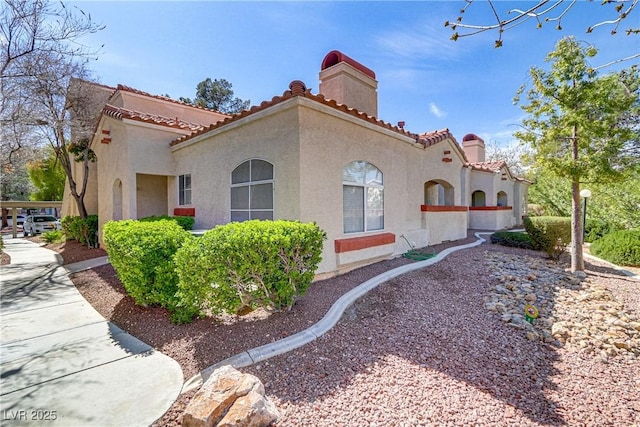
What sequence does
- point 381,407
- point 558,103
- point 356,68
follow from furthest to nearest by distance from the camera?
point 356,68 < point 558,103 < point 381,407

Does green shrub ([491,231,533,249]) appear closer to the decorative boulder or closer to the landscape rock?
the landscape rock

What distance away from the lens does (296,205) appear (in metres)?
7.20

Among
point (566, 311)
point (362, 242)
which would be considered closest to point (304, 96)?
Result: point (362, 242)

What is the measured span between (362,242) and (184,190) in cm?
810

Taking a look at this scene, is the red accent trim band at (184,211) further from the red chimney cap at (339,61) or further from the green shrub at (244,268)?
the red chimney cap at (339,61)

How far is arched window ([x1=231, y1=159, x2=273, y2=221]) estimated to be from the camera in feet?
26.9

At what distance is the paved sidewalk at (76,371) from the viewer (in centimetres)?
336

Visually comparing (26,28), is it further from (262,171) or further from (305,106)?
(305,106)

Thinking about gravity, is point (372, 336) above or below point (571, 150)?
below

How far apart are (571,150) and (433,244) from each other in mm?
5979

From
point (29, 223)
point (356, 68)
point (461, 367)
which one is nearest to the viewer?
point (461, 367)

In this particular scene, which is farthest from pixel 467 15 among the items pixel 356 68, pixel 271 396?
pixel 356 68

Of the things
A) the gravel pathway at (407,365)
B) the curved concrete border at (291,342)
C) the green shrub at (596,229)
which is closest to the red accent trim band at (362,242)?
the curved concrete border at (291,342)

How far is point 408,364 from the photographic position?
14.3ft
